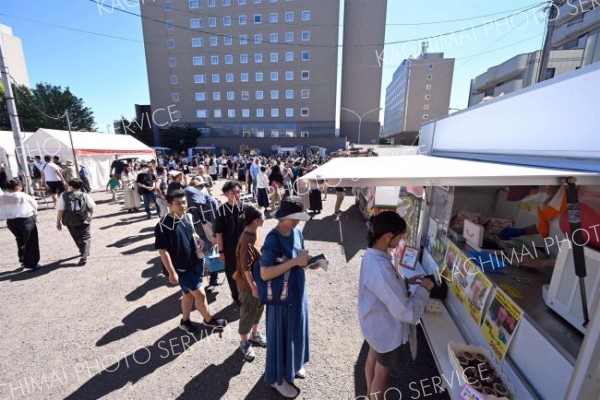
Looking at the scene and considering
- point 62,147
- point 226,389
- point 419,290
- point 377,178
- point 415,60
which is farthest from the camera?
point 415,60

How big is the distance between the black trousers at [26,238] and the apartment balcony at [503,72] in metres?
41.0

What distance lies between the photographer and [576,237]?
151cm

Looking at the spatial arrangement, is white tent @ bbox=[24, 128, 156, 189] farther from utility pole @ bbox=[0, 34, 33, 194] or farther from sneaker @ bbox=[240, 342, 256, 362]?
sneaker @ bbox=[240, 342, 256, 362]

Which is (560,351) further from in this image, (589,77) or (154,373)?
(154,373)

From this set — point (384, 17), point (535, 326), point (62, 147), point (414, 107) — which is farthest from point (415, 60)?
point (535, 326)

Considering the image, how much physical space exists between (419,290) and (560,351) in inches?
31.9

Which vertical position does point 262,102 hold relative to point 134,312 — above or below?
above

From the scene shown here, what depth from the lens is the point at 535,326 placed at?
1.77m

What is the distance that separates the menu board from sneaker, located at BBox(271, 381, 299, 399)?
72.5 inches

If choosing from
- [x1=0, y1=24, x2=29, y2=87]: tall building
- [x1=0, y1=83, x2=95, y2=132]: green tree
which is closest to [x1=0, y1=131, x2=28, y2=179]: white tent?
[x1=0, y1=83, x2=95, y2=132]: green tree

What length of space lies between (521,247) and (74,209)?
7125mm

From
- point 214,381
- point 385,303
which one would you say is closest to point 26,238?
point 214,381

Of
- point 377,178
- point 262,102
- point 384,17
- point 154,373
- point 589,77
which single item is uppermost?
point 384,17

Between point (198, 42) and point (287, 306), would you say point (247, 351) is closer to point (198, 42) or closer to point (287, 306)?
point (287, 306)
